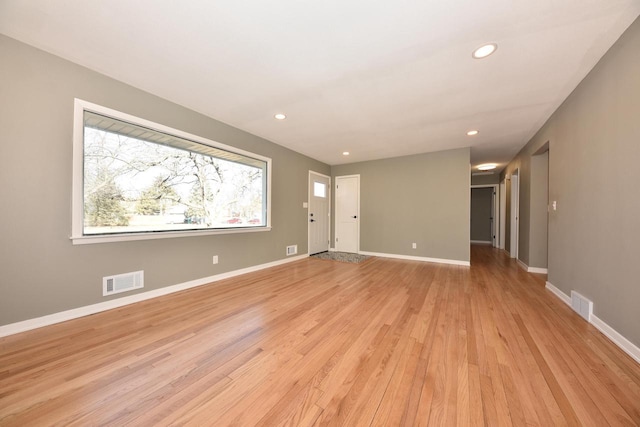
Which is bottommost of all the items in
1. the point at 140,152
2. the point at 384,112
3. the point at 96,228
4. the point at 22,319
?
the point at 22,319

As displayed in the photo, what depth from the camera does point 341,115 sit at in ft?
10.2

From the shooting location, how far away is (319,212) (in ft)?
18.4

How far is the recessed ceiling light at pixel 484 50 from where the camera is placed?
5.90 ft

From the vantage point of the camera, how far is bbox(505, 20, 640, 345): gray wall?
5.27 feet

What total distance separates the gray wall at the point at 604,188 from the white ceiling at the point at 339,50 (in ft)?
0.82

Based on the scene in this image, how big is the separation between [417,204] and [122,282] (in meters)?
5.13

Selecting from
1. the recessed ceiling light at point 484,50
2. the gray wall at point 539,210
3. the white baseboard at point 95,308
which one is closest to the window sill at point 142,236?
the white baseboard at point 95,308

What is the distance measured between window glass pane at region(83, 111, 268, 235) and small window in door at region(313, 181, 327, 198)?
6.53 feet

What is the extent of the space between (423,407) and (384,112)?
3.04 metres

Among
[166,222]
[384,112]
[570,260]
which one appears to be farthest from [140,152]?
[570,260]

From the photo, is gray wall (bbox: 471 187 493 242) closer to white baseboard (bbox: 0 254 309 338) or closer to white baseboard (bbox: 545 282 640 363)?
white baseboard (bbox: 545 282 640 363)

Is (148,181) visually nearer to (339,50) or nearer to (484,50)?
(339,50)

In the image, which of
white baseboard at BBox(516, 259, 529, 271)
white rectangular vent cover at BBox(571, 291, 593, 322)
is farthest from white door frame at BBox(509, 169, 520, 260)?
white rectangular vent cover at BBox(571, 291, 593, 322)

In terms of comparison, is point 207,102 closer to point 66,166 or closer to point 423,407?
point 66,166
